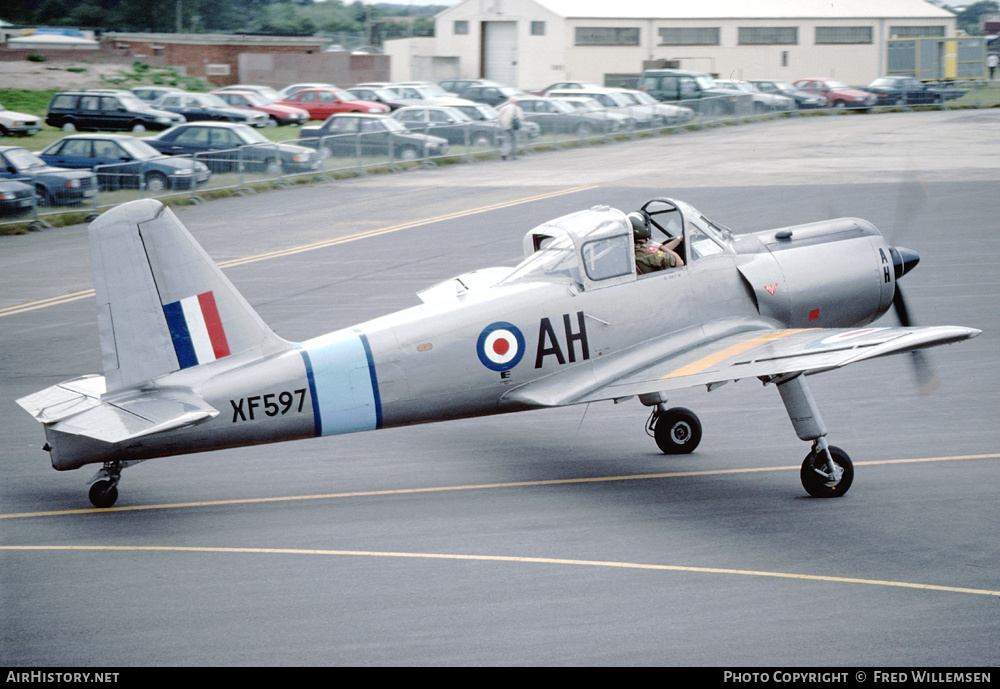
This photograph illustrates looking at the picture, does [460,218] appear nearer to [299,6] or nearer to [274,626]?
[274,626]

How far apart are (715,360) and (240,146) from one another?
2632cm

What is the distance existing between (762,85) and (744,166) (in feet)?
72.6

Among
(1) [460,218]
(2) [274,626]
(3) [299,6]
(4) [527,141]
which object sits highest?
(3) [299,6]

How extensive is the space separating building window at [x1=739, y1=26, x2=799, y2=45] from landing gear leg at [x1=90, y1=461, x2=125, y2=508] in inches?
2784

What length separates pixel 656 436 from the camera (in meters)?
12.6

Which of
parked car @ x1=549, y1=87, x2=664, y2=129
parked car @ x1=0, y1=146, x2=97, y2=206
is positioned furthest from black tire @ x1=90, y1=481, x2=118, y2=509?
parked car @ x1=549, y1=87, x2=664, y2=129

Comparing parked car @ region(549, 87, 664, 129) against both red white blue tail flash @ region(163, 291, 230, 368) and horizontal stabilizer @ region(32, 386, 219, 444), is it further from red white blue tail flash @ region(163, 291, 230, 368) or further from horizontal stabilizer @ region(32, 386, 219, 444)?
horizontal stabilizer @ region(32, 386, 219, 444)

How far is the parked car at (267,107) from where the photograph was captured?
5312 cm

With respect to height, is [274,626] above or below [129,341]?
below

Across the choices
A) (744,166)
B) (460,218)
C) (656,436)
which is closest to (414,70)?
(744,166)

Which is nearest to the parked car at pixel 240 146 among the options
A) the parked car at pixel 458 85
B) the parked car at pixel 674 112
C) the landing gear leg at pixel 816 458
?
the parked car at pixel 674 112

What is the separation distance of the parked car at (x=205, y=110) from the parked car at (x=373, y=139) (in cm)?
1227

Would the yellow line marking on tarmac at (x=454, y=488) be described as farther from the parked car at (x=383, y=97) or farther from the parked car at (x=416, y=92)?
the parked car at (x=416, y=92)

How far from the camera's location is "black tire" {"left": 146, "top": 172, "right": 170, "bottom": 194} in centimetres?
3088
